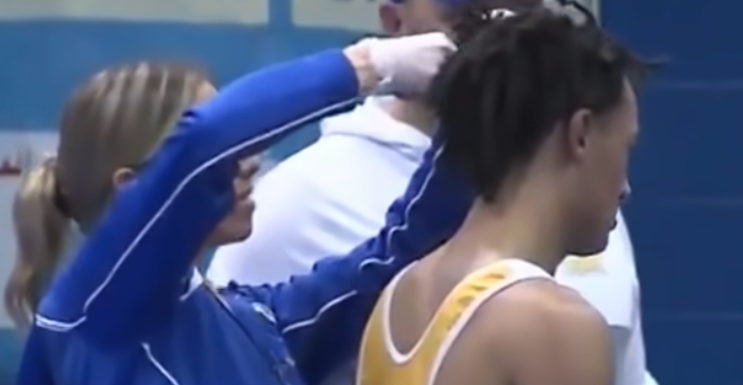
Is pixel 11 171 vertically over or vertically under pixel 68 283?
under

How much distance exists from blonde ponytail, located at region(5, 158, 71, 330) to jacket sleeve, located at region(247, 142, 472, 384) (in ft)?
0.85

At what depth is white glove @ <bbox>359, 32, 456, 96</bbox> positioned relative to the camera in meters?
2.11

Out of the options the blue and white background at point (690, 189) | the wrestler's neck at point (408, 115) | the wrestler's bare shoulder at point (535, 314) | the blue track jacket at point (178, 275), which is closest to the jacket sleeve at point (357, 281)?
the blue track jacket at point (178, 275)

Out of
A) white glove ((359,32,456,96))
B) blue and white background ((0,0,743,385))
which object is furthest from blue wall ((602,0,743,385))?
white glove ((359,32,456,96))

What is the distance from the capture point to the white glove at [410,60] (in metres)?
2.11

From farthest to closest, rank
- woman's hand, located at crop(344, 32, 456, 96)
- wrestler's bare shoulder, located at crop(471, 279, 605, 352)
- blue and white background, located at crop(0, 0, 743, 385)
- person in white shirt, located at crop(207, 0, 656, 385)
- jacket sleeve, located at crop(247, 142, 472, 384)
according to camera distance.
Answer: blue and white background, located at crop(0, 0, 743, 385)
person in white shirt, located at crop(207, 0, 656, 385)
jacket sleeve, located at crop(247, 142, 472, 384)
woman's hand, located at crop(344, 32, 456, 96)
wrestler's bare shoulder, located at crop(471, 279, 605, 352)

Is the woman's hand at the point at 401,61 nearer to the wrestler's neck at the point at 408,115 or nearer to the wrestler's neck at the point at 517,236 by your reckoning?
the wrestler's neck at the point at 517,236

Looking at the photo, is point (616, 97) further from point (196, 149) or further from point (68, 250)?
point (68, 250)

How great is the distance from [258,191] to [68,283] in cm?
61

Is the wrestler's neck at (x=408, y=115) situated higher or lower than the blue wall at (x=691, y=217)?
higher

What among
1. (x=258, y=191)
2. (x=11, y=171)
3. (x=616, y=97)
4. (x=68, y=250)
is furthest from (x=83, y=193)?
(x=11, y=171)

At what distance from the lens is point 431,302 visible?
6.62 ft

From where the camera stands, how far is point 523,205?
77.3 inches

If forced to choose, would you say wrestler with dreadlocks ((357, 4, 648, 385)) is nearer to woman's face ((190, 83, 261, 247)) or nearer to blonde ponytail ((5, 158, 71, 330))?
woman's face ((190, 83, 261, 247))
